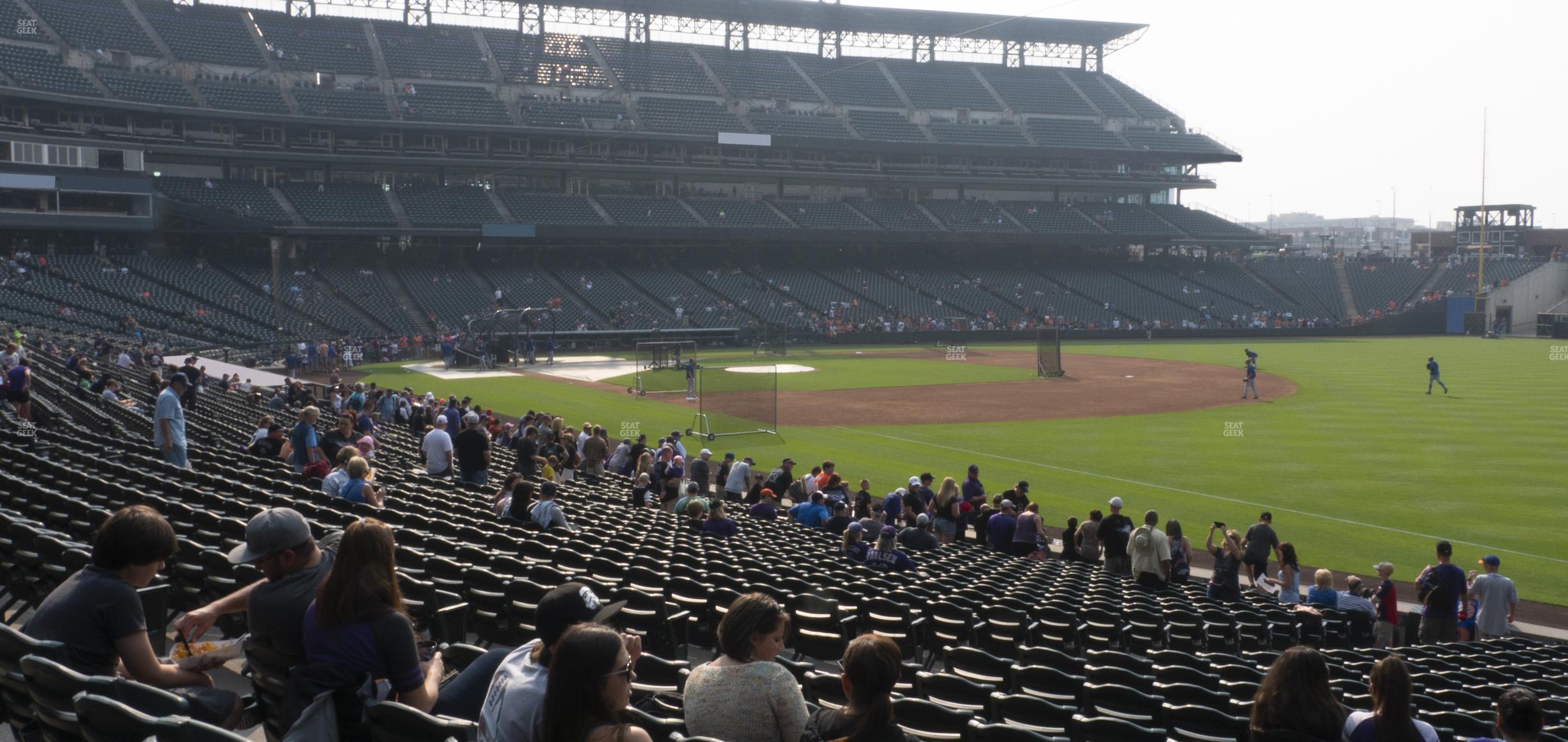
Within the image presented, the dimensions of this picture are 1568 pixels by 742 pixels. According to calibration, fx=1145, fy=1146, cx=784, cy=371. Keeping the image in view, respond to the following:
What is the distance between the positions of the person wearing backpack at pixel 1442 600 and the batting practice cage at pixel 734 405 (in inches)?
807

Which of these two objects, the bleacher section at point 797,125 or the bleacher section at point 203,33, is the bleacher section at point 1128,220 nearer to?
the bleacher section at point 797,125

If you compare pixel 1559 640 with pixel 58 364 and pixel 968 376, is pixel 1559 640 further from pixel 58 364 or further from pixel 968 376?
pixel 968 376

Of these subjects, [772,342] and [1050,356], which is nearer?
[1050,356]

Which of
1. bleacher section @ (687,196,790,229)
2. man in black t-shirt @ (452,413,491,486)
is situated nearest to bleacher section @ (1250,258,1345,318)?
bleacher section @ (687,196,790,229)

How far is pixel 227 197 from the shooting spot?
65.8 metres

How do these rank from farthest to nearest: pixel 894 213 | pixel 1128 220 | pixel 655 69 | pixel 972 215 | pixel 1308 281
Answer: pixel 1128 220, pixel 1308 281, pixel 972 215, pixel 894 213, pixel 655 69

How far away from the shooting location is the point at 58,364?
2894cm

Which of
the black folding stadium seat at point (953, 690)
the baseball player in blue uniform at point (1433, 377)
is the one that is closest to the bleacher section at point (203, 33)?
the baseball player in blue uniform at point (1433, 377)

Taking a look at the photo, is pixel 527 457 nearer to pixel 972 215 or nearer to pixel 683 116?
pixel 683 116

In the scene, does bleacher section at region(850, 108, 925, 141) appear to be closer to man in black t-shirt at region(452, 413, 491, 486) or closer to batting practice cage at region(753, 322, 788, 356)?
batting practice cage at region(753, 322, 788, 356)

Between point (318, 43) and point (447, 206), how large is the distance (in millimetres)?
14742

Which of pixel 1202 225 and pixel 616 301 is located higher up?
pixel 1202 225

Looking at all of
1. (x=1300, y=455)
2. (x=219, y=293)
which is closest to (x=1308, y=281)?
(x=1300, y=455)

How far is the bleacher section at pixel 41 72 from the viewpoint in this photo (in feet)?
187
